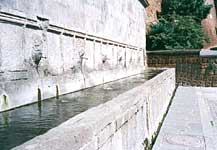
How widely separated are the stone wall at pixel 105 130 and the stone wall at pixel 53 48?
46.6 inches

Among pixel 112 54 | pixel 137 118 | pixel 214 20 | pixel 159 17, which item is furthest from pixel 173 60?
pixel 214 20

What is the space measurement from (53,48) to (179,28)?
14874mm

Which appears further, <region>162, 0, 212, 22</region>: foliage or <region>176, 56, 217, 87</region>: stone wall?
<region>162, 0, 212, 22</region>: foliage

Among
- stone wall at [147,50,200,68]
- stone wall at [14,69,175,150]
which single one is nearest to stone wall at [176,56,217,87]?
stone wall at [147,50,200,68]

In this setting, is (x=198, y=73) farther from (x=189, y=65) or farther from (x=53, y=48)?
(x=53, y=48)

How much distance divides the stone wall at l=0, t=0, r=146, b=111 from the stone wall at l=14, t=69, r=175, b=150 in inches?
46.6

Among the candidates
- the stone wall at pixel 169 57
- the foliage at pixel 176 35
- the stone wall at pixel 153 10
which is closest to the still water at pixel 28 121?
the stone wall at pixel 169 57

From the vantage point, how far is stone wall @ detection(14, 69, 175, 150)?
64.9 inches

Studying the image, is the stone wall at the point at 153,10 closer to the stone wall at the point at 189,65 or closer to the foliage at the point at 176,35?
the foliage at the point at 176,35

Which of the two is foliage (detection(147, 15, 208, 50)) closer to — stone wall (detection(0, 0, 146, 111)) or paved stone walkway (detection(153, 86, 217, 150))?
stone wall (detection(0, 0, 146, 111))

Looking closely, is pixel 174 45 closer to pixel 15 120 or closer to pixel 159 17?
pixel 159 17

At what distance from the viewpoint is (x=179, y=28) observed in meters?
18.2

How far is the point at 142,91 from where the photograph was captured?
3.93 metres

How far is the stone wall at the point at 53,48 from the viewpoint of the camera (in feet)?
11.1
